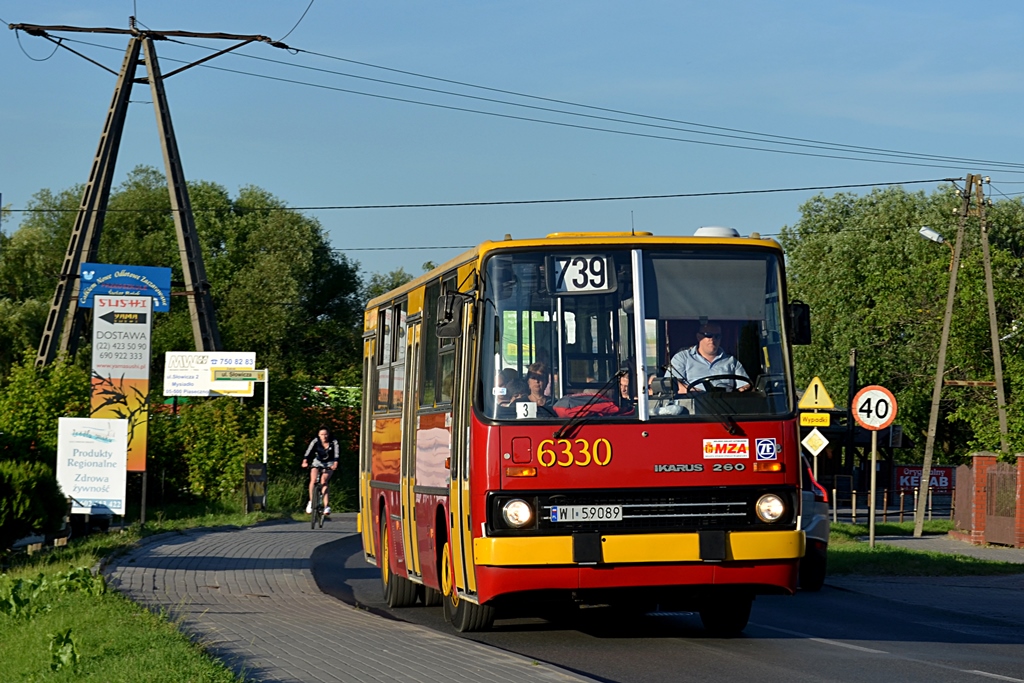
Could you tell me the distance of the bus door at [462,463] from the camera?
36.4ft

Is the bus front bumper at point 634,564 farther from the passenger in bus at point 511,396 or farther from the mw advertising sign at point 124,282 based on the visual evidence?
the mw advertising sign at point 124,282

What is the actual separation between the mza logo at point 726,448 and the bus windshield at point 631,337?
190mm

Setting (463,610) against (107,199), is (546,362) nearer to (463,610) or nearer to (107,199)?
(463,610)

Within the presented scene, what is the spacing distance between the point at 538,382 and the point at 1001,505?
62.5 ft

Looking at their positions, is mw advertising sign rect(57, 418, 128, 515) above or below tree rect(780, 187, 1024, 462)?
below

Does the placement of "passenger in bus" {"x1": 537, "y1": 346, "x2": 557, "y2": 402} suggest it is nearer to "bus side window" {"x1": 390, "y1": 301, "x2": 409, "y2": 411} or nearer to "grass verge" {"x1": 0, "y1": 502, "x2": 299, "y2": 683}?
"grass verge" {"x1": 0, "y1": 502, "x2": 299, "y2": 683}

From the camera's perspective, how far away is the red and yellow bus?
1065cm

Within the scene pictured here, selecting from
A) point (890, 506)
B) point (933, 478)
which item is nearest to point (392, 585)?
point (933, 478)

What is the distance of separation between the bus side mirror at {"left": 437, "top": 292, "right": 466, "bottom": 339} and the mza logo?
203cm

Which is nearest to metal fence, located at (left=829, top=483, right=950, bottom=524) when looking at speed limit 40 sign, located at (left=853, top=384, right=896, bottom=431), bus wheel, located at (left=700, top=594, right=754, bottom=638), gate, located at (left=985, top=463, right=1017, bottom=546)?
gate, located at (left=985, top=463, right=1017, bottom=546)

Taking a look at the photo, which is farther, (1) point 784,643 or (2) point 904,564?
(2) point 904,564

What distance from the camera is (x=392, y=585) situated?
51.0 feet

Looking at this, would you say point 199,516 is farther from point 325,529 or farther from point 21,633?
point 21,633

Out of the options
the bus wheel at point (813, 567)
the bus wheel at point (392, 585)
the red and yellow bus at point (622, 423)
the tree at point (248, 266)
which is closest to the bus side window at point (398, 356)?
the bus wheel at point (392, 585)
